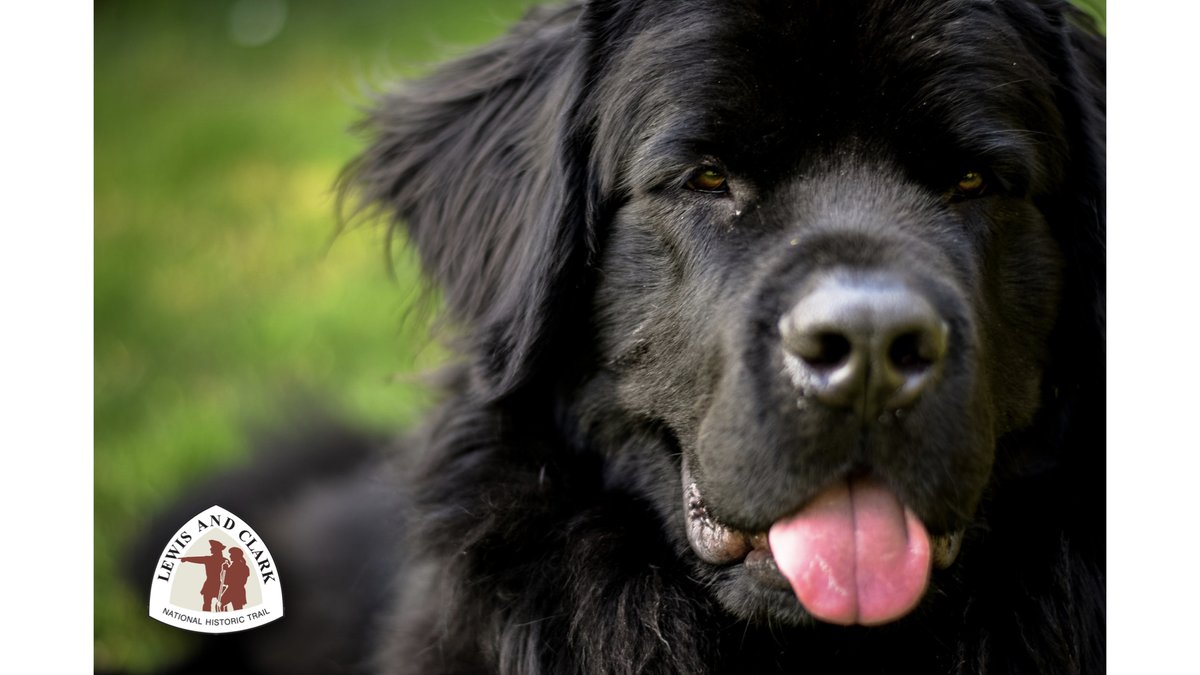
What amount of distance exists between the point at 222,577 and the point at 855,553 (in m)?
1.51

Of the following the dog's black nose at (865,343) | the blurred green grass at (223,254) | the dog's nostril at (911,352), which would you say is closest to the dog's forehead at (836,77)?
the dog's black nose at (865,343)

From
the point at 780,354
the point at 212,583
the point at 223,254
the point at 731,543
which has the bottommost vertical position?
the point at 212,583

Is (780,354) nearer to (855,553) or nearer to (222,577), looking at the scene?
(855,553)

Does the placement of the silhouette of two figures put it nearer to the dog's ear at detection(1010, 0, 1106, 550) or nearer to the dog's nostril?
the dog's nostril

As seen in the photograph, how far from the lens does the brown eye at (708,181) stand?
96.9 inches

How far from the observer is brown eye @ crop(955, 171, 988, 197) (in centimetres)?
245

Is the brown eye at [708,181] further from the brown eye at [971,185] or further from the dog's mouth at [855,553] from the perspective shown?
the dog's mouth at [855,553]

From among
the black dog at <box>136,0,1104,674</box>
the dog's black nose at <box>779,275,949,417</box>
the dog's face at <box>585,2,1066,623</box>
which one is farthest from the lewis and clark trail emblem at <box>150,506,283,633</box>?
the dog's black nose at <box>779,275,949,417</box>

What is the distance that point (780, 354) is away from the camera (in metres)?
2.16

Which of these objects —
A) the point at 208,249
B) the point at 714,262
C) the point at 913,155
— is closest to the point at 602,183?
the point at 714,262

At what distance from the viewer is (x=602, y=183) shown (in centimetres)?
260

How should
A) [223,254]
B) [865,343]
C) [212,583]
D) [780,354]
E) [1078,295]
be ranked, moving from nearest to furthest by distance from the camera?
[865,343]
[780,354]
[1078,295]
[212,583]
[223,254]

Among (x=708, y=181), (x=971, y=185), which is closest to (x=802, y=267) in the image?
(x=708, y=181)

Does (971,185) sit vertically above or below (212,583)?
above
